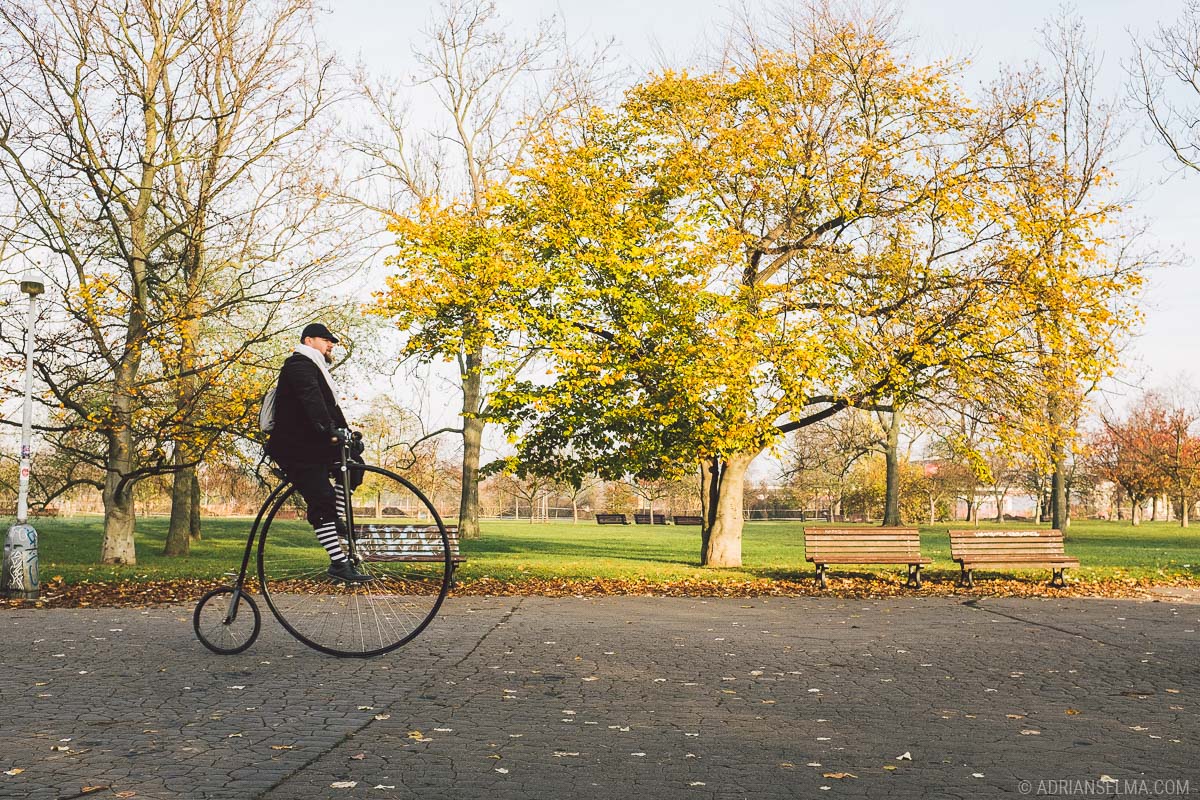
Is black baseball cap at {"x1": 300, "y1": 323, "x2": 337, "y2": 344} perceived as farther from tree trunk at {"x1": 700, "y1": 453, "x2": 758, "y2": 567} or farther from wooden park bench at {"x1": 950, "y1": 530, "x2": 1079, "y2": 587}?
tree trunk at {"x1": 700, "y1": 453, "x2": 758, "y2": 567}

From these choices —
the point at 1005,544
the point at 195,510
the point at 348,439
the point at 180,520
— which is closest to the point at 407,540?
the point at 348,439

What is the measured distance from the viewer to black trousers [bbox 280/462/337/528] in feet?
23.1

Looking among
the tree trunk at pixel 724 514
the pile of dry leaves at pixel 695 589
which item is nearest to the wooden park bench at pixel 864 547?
the pile of dry leaves at pixel 695 589

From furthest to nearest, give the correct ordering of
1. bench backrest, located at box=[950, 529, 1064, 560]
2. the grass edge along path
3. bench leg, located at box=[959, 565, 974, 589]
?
1. bench leg, located at box=[959, 565, 974, 589]
2. bench backrest, located at box=[950, 529, 1064, 560]
3. the grass edge along path

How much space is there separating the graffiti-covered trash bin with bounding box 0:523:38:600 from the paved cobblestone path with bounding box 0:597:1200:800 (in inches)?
121

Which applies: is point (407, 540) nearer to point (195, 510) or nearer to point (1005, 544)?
point (1005, 544)

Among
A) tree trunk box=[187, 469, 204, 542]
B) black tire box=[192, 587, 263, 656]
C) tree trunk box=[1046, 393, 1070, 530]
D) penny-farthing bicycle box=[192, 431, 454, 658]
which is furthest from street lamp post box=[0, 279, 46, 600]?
tree trunk box=[187, 469, 204, 542]

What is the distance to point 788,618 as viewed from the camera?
11.6 metres

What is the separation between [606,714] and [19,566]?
10337mm

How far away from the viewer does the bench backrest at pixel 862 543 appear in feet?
52.3

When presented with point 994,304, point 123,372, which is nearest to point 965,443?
point 994,304

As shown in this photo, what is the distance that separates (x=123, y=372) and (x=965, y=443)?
1647 centimetres

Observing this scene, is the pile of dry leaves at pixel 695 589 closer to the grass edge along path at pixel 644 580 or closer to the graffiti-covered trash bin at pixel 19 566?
the grass edge along path at pixel 644 580

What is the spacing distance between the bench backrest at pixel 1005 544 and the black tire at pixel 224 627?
36.3ft
